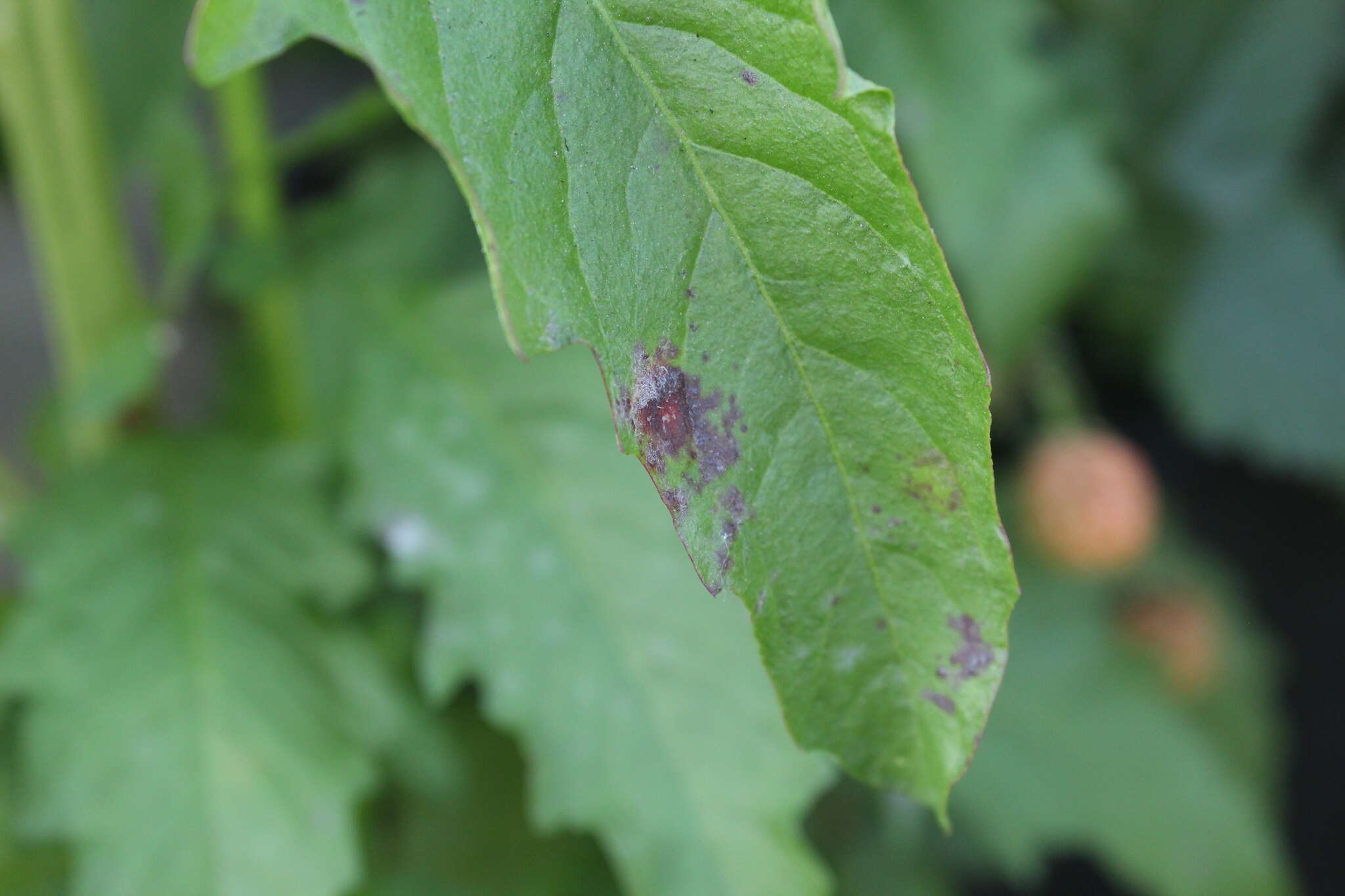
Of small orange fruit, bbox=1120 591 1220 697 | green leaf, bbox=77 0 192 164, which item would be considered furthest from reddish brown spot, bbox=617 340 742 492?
small orange fruit, bbox=1120 591 1220 697

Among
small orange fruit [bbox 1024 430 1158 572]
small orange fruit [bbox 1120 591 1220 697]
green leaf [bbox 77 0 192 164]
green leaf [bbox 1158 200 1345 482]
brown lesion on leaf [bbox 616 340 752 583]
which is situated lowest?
small orange fruit [bbox 1120 591 1220 697]

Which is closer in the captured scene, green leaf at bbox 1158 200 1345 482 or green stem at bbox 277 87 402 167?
green stem at bbox 277 87 402 167

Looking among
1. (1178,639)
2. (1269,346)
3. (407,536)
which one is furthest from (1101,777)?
(407,536)

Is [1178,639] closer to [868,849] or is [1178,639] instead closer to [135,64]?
[868,849]

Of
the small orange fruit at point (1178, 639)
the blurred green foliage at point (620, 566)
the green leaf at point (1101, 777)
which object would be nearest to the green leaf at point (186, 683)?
the blurred green foliage at point (620, 566)

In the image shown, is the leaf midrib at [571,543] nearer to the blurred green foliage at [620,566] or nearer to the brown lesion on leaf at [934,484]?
the blurred green foliage at [620,566]

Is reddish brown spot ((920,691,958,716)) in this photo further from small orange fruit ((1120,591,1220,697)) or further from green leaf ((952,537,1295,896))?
small orange fruit ((1120,591,1220,697))
